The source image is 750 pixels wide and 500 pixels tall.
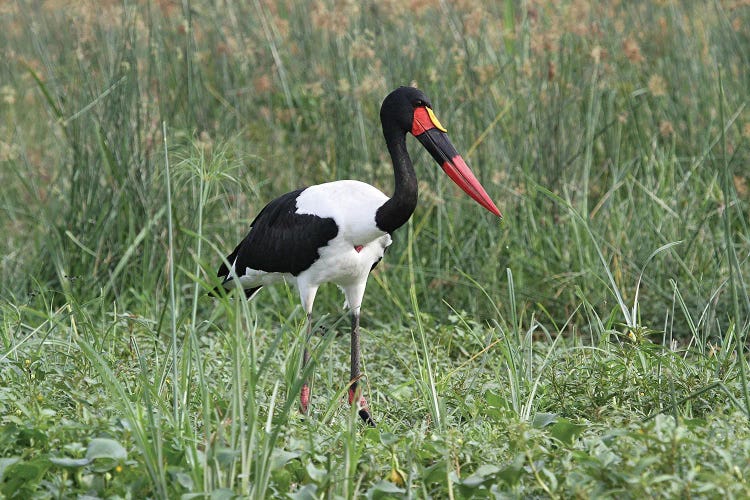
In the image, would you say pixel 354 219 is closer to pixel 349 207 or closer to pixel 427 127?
pixel 349 207

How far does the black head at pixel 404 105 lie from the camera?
3852 millimetres

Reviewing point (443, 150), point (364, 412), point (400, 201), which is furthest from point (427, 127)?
point (364, 412)

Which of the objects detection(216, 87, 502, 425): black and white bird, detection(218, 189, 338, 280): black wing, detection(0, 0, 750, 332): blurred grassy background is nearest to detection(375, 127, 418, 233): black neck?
detection(216, 87, 502, 425): black and white bird

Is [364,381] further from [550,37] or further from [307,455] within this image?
[550,37]

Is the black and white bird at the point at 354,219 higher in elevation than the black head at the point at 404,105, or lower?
lower

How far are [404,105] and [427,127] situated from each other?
112mm

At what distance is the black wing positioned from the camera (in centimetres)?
392

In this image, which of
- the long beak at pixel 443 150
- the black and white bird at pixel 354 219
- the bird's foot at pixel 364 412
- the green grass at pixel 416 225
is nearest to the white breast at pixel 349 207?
the black and white bird at pixel 354 219

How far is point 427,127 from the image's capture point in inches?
152

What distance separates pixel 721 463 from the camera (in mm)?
2463

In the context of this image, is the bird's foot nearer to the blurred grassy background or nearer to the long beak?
the long beak

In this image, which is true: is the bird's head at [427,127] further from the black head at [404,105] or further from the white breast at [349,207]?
the white breast at [349,207]

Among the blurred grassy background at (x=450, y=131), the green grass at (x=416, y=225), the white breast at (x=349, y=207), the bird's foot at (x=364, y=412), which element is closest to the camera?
the green grass at (x=416, y=225)

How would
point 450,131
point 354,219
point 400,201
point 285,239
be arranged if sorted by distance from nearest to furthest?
point 400,201, point 354,219, point 285,239, point 450,131
